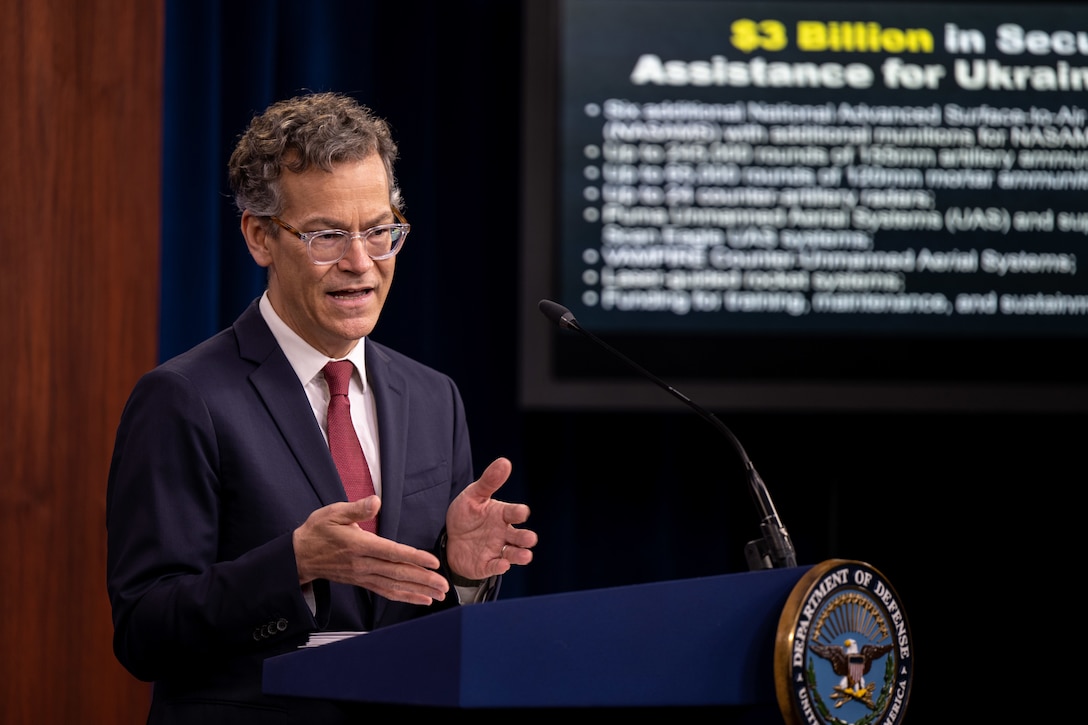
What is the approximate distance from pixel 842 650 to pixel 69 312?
78.7 inches

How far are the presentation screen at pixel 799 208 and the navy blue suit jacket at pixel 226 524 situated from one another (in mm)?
1477

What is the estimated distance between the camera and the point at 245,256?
3252mm

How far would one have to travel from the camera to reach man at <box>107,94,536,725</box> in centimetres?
139

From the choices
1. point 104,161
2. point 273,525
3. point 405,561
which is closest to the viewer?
point 405,561

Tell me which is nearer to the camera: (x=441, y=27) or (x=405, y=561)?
(x=405, y=561)

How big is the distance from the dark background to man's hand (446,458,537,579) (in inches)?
69.4

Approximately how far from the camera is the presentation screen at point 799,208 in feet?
10.3

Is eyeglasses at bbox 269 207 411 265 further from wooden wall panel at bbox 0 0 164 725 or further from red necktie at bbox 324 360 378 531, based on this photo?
wooden wall panel at bbox 0 0 164 725

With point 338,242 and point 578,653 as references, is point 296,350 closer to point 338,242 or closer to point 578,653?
point 338,242

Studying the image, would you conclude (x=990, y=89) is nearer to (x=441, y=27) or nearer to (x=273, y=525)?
(x=441, y=27)

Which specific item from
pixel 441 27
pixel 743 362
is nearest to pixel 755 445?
pixel 743 362

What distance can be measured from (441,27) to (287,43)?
43 centimetres

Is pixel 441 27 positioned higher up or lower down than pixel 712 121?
higher up

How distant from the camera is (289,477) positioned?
1594 millimetres
